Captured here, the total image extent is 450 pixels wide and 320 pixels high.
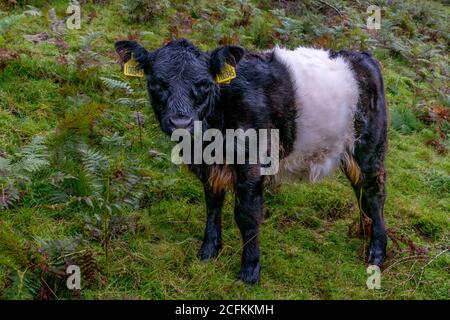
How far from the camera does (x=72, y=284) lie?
→ 4.33 m

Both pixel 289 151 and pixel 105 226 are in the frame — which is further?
pixel 289 151

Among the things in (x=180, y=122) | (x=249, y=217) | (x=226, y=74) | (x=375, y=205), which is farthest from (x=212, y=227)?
(x=375, y=205)

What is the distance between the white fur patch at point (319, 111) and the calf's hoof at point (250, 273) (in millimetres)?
1019

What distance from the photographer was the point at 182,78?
14.1 ft

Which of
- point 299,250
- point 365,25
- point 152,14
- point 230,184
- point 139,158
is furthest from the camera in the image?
point 365,25

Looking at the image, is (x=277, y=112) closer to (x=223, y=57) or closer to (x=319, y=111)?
(x=319, y=111)

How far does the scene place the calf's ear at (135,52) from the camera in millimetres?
4582

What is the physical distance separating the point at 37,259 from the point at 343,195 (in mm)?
3872

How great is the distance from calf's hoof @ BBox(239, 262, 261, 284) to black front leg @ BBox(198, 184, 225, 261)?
439mm

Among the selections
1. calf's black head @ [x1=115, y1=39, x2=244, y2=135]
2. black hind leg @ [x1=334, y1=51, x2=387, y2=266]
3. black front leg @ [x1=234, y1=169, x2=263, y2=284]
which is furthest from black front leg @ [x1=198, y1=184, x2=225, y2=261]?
black hind leg @ [x1=334, y1=51, x2=387, y2=266]

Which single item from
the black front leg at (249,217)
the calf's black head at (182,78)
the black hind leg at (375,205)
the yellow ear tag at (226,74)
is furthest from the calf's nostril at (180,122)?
the black hind leg at (375,205)

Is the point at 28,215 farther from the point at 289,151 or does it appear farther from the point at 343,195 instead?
the point at 343,195

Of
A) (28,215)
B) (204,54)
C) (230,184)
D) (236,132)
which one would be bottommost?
(28,215)
